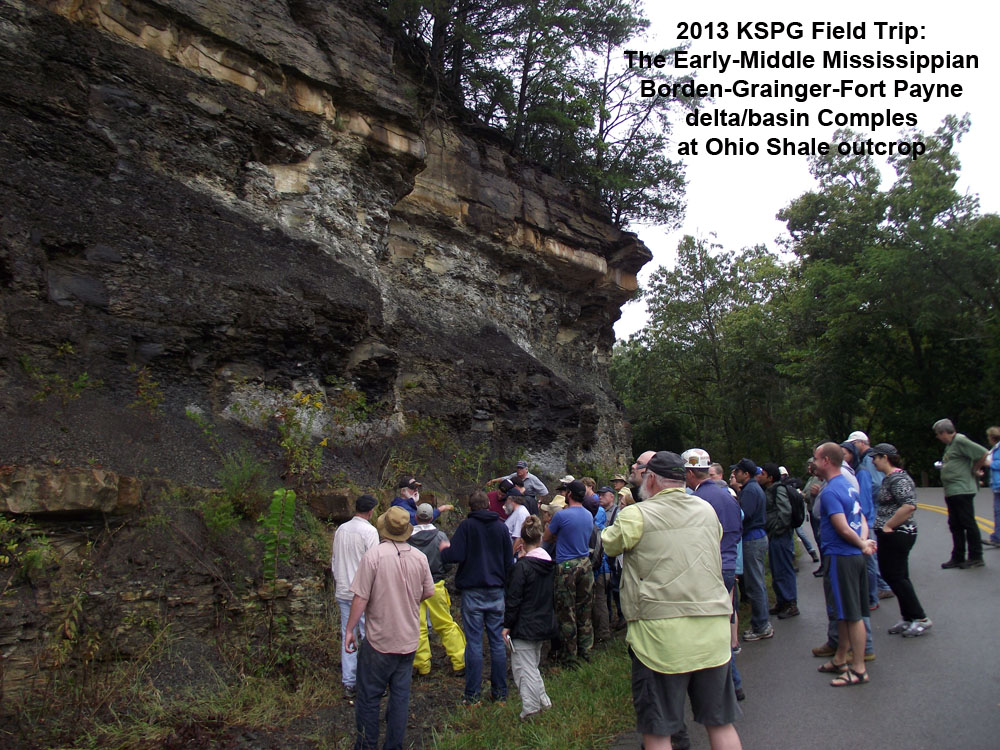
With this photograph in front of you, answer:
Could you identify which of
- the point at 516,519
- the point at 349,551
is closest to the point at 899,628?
the point at 516,519

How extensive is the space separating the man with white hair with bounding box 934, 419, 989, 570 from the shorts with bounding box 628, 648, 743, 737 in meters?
5.96

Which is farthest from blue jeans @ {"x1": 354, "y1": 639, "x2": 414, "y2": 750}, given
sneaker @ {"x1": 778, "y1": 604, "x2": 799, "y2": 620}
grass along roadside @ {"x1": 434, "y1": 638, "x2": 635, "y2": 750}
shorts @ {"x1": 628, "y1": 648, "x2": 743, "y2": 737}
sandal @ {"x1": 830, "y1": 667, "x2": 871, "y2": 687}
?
sneaker @ {"x1": 778, "y1": 604, "x2": 799, "y2": 620}

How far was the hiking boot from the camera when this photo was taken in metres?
7.96

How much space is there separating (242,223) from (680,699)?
32.4 feet

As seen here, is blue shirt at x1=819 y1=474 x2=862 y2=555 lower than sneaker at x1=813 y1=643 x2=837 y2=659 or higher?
higher

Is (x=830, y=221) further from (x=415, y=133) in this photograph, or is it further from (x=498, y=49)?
(x=415, y=133)

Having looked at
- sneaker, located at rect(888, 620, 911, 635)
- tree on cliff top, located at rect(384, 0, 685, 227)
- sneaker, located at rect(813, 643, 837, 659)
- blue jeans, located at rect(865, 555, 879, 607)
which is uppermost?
tree on cliff top, located at rect(384, 0, 685, 227)

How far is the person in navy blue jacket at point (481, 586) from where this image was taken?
20.2 feet

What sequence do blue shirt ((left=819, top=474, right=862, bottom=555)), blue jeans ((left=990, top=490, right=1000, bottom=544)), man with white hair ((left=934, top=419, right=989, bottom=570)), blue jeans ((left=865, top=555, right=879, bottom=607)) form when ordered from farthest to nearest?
blue jeans ((left=990, top=490, right=1000, bottom=544))
man with white hair ((left=934, top=419, right=989, bottom=570))
blue jeans ((left=865, top=555, right=879, bottom=607))
blue shirt ((left=819, top=474, right=862, bottom=555))

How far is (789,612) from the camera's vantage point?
7.98 meters

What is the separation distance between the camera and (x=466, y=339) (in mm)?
16031

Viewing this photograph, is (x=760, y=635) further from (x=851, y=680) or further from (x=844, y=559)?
(x=844, y=559)

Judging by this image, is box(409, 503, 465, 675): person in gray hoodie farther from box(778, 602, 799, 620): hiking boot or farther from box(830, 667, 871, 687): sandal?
box(778, 602, 799, 620): hiking boot

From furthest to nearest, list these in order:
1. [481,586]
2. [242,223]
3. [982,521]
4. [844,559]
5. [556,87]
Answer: [556,87] → [982,521] → [242,223] → [481,586] → [844,559]
